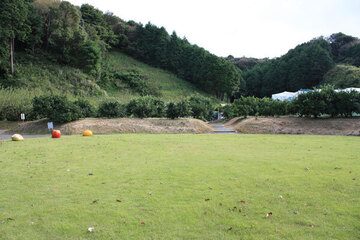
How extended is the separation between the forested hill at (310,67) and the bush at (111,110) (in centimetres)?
4149

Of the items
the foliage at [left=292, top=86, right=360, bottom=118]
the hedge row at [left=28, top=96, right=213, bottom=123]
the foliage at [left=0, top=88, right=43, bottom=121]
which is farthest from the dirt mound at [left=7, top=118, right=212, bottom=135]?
the foliage at [left=292, top=86, right=360, bottom=118]

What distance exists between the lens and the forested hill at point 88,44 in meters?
28.2

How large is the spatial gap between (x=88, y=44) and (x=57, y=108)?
89.0ft

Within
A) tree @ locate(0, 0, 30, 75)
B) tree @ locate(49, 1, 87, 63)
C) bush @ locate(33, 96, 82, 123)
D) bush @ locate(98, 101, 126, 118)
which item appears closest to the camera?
bush @ locate(33, 96, 82, 123)

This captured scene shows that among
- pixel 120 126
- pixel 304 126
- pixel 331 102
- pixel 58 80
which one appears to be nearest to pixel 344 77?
pixel 331 102

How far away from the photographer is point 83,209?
336 cm

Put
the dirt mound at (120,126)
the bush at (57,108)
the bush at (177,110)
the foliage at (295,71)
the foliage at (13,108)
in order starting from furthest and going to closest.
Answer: the foliage at (295,71) → the foliage at (13,108) → the bush at (177,110) → the bush at (57,108) → the dirt mound at (120,126)

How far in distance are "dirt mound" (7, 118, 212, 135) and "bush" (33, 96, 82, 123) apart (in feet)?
1.48

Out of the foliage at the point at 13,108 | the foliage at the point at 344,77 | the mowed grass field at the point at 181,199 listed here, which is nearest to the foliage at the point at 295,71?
the foliage at the point at 344,77

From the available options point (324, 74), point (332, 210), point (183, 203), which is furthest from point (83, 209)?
point (324, 74)

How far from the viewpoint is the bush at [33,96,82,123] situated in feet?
48.3

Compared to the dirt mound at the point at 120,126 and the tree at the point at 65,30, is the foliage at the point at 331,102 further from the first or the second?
the tree at the point at 65,30

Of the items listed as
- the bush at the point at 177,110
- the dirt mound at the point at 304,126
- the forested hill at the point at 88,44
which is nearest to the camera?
the dirt mound at the point at 304,126

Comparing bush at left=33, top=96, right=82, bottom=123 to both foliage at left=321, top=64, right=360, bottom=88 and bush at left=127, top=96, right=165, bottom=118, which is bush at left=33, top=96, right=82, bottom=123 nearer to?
bush at left=127, top=96, right=165, bottom=118
